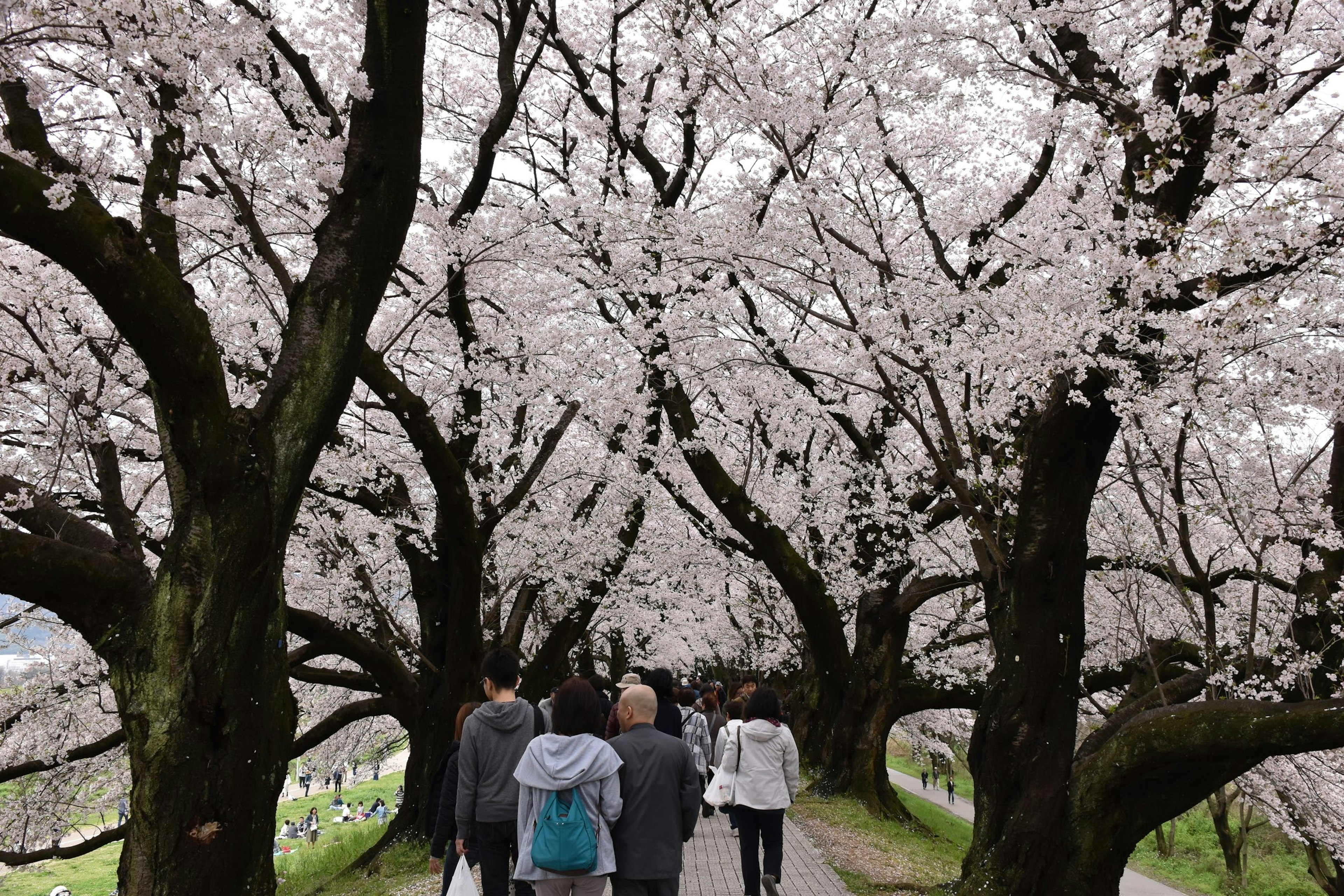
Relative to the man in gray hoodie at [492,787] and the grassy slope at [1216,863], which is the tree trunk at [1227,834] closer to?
the grassy slope at [1216,863]

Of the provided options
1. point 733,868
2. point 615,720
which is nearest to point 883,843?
point 733,868

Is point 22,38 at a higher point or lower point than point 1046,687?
higher

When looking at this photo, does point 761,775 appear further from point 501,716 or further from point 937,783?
point 937,783

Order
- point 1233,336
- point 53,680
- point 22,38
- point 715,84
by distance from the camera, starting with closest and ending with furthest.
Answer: point 22,38 < point 1233,336 < point 715,84 < point 53,680

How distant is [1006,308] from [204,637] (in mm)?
6554

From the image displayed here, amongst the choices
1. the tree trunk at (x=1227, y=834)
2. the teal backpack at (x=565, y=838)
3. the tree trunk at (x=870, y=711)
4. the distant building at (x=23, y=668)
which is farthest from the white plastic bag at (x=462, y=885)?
the tree trunk at (x=1227, y=834)

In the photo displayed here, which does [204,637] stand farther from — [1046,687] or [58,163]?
[1046,687]

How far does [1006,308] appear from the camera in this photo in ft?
26.5

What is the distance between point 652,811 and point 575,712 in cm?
54

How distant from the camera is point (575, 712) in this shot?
13.4ft

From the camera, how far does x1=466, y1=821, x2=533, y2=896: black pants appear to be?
4.91 metres

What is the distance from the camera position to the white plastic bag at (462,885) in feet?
13.8

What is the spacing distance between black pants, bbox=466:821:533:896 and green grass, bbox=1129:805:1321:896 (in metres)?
25.9

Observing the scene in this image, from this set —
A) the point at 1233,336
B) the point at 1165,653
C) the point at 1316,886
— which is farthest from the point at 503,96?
the point at 1316,886
